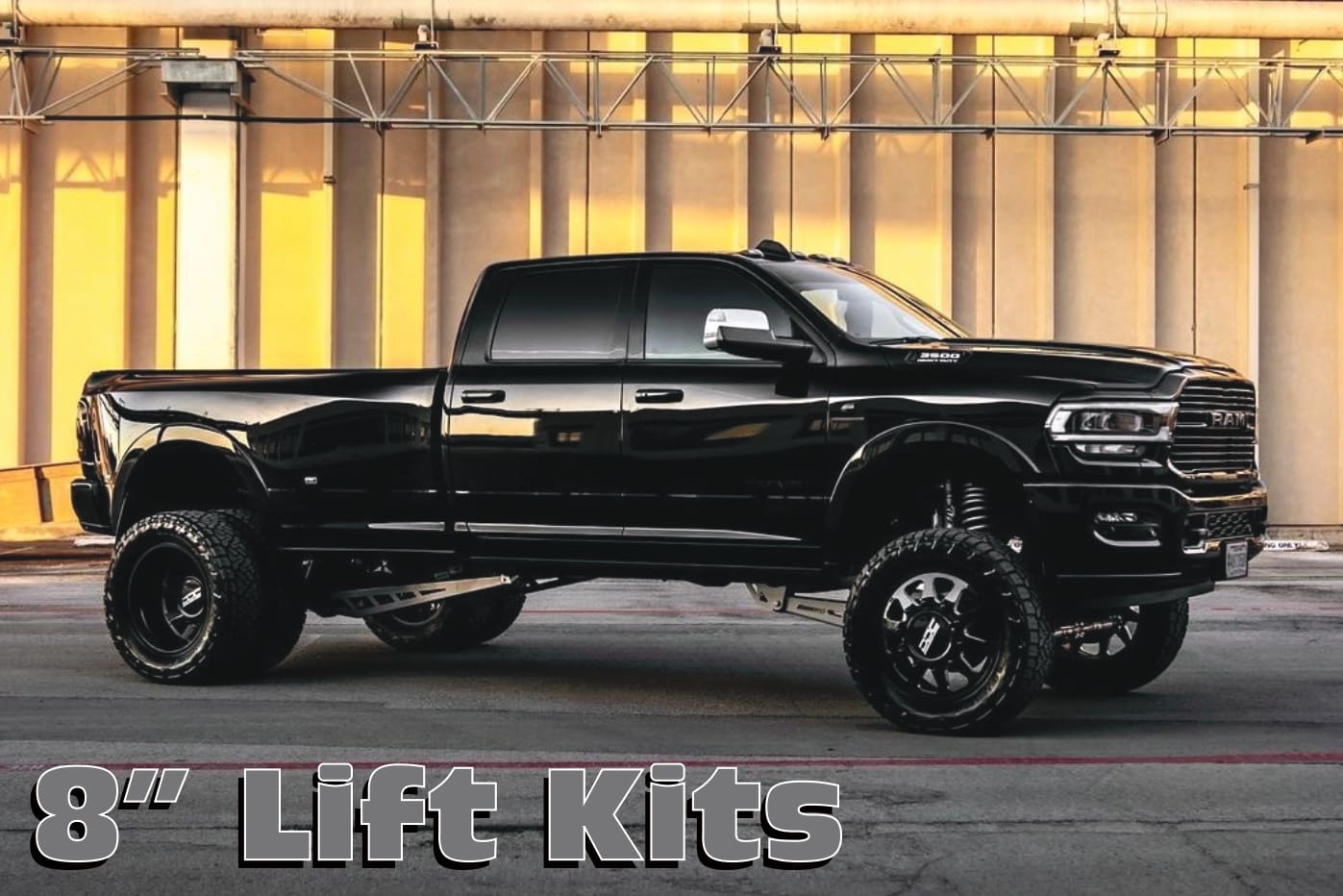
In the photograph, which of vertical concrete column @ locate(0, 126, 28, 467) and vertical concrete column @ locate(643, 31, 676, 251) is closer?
vertical concrete column @ locate(0, 126, 28, 467)

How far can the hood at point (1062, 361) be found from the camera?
7566mm

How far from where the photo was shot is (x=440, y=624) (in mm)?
10945

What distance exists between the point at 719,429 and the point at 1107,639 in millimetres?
2339

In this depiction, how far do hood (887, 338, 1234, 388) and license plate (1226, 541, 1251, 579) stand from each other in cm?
77

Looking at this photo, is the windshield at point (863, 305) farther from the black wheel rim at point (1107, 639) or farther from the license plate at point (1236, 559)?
the license plate at point (1236, 559)

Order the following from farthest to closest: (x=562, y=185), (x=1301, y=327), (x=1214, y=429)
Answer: (x=1301, y=327) → (x=562, y=185) → (x=1214, y=429)

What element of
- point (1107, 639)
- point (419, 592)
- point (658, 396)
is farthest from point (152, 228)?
point (1107, 639)

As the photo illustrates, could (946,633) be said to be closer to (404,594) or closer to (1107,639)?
(1107,639)

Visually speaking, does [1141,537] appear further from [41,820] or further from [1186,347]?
[1186,347]

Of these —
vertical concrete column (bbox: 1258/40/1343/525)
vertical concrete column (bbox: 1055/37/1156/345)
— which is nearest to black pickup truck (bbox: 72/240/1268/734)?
vertical concrete column (bbox: 1055/37/1156/345)

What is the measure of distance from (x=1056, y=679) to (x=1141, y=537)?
83.4 inches

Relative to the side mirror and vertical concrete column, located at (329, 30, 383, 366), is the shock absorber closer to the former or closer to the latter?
the side mirror

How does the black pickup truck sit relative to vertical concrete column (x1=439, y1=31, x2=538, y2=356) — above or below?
below

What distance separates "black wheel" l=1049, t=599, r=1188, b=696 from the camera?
9062 millimetres
